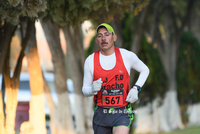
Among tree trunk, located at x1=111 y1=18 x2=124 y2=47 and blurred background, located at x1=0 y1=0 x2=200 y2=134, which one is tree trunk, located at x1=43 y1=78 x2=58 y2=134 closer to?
blurred background, located at x1=0 y1=0 x2=200 y2=134

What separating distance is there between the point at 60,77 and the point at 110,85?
12.3 ft

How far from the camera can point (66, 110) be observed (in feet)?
25.0

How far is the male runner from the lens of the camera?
394 cm

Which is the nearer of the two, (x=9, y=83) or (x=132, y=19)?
(x=9, y=83)

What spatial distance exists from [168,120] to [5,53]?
8942mm

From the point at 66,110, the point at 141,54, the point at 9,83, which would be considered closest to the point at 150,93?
the point at 141,54

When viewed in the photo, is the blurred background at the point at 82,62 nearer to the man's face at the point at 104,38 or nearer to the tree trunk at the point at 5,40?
the tree trunk at the point at 5,40

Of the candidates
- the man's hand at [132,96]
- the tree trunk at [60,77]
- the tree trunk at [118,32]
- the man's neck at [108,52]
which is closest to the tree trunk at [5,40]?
the tree trunk at [60,77]

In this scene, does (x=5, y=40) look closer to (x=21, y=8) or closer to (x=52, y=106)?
(x=21, y=8)

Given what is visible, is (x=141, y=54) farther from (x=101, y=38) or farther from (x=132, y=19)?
(x=101, y=38)

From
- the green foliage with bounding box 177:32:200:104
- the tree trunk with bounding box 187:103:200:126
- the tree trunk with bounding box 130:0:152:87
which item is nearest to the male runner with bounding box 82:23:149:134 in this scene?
the tree trunk with bounding box 130:0:152:87

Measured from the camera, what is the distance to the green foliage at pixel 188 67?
546 inches

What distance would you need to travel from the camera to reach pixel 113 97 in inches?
155

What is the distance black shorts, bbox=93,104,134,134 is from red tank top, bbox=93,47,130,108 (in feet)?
0.22
